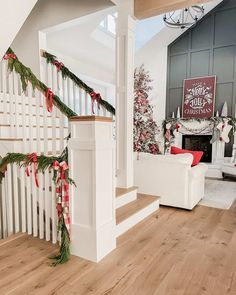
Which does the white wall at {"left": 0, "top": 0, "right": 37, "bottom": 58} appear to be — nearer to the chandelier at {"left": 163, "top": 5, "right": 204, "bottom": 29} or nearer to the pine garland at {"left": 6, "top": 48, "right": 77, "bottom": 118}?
the pine garland at {"left": 6, "top": 48, "right": 77, "bottom": 118}

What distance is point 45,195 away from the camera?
2246mm

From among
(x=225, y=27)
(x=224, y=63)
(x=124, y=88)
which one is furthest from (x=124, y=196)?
(x=225, y=27)

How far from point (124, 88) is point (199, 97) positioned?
15.4 ft

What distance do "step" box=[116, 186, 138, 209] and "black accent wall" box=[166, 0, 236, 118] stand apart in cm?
486

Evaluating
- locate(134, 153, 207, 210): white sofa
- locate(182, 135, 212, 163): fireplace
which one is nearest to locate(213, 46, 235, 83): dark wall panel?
locate(182, 135, 212, 163): fireplace

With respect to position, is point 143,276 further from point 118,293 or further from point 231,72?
point 231,72

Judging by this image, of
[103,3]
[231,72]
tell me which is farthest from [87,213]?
→ [231,72]

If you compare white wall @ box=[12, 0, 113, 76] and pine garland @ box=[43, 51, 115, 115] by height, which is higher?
white wall @ box=[12, 0, 113, 76]

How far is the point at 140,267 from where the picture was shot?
1890mm

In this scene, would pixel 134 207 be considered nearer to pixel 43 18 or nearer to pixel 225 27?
pixel 43 18

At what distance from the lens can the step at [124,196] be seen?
287cm

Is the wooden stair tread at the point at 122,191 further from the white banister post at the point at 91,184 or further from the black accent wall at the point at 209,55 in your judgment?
the black accent wall at the point at 209,55

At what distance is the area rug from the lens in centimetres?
366

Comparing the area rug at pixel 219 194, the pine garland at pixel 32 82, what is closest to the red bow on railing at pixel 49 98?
the pine garland at pixel 32 82
